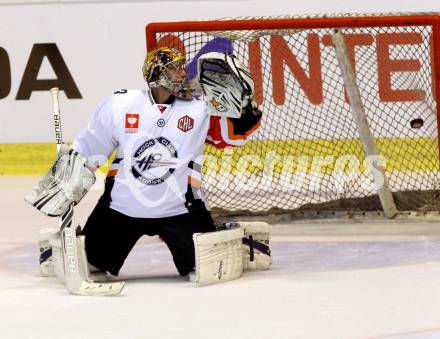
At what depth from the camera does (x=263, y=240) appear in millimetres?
5137

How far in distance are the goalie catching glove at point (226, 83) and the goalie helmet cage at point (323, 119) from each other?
Answer: 4.23 feet

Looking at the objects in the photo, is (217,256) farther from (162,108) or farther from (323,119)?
(323,119)

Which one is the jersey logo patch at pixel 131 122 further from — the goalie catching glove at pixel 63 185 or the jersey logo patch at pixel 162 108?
the goalie catching glove at pixel 63 185

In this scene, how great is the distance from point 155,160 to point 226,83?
1.25 feet

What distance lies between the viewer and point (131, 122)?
4980mm

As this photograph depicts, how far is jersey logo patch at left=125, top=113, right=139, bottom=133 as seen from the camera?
496 cm

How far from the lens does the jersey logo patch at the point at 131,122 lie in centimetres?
496

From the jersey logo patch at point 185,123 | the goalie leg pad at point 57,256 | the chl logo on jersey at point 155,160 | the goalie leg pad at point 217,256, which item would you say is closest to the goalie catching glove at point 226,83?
the jersey logo patch at point 185,123

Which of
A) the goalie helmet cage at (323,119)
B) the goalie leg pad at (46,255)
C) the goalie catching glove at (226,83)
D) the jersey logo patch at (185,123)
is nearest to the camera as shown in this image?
the goalie catching glove at (226,83)

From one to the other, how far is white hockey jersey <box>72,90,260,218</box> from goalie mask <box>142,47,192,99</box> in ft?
0.18

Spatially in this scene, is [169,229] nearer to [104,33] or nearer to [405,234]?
[405,234]

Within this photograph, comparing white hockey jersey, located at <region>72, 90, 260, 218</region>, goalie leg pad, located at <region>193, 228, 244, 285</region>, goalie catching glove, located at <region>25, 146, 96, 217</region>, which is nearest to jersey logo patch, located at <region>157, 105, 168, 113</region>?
white hockey jersey, located at <region>72, 90, 260, 218</region>

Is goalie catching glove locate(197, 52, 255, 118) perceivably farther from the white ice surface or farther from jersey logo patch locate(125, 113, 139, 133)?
the white ice surface

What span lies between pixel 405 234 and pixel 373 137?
1.00 metres
